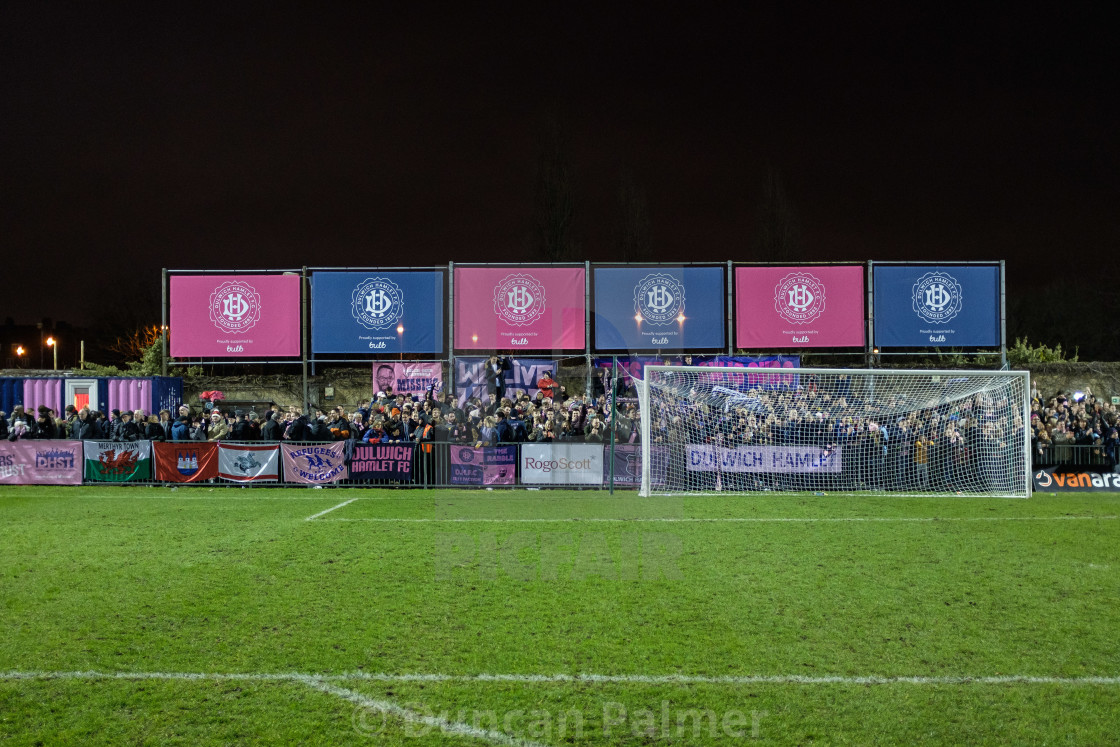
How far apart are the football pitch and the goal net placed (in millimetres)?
3522

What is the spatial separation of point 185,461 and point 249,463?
1.52 meters

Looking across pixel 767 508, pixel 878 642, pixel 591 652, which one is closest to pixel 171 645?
pixel 591 652

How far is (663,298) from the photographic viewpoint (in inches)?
993

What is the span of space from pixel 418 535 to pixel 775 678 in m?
6.60

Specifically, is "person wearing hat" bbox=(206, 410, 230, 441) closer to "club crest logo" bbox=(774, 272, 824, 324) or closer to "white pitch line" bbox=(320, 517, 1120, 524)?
"white pitch line" bbox=(320, 517, 1120, 524)

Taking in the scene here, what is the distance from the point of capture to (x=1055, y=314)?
5350 centimetres

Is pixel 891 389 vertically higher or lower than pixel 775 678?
higher

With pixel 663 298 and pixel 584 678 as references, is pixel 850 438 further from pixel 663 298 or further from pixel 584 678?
pixel 584 678

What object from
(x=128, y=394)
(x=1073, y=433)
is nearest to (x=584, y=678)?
(x=1073, y=433)

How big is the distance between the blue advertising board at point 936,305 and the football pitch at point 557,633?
14.5 m

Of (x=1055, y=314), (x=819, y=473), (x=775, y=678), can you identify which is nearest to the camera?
(x=775, y=678)

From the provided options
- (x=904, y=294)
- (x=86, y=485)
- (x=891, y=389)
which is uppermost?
(x=904, y=294)

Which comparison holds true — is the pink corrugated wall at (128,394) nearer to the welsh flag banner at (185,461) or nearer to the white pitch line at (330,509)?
the welsh flag banner at (185,461)

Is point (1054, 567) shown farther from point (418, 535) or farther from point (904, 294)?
point (904, 294)
